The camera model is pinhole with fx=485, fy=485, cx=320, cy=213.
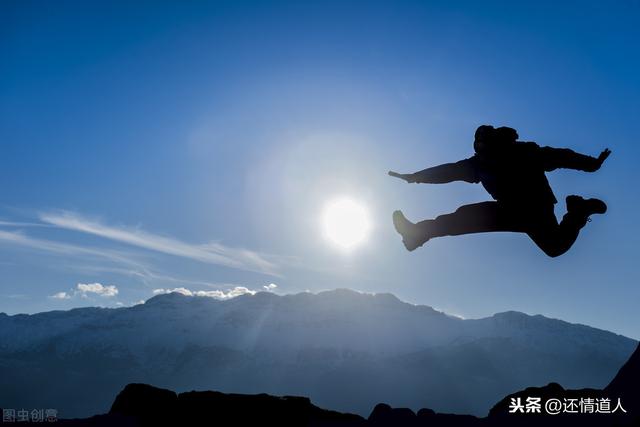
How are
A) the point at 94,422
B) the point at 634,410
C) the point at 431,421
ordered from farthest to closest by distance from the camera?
the point at 94,422 → the point at 431,421 → the point at 634,410

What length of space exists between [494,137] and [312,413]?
6.32m

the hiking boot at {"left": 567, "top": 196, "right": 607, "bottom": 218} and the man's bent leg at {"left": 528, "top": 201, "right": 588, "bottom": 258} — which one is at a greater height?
the hiking boot at {"left": 567, "top": 196, "right": 607, "bottom": 218}

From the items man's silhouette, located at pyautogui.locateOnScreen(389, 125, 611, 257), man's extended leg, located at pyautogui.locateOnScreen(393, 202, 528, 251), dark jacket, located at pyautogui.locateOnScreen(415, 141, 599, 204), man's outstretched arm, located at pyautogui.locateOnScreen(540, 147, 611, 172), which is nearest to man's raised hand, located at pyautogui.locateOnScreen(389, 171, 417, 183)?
man's extended leg, located at pyautogui.locateOnScreen(393, 202, 528, 251)

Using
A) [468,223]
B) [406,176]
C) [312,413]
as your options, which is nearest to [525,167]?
[468,223]

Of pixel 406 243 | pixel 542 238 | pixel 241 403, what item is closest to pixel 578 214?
pixel 542 238

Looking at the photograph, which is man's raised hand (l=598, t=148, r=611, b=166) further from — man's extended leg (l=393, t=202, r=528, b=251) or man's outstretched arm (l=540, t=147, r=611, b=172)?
man's extended leg (l=393, t=202, r=528, b=251)

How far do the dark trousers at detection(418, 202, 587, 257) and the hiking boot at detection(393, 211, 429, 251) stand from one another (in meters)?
0.41

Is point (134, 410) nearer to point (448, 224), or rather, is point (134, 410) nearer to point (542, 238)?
point (448, 224)

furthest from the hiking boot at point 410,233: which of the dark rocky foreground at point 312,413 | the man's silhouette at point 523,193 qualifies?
the dark rocky foreground at point 312,413

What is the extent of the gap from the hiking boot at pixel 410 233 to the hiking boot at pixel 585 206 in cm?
252

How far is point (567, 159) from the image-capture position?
8.37m

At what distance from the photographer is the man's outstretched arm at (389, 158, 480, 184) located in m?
8.73

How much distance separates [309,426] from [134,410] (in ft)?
12.4

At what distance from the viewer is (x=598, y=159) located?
8273mm
